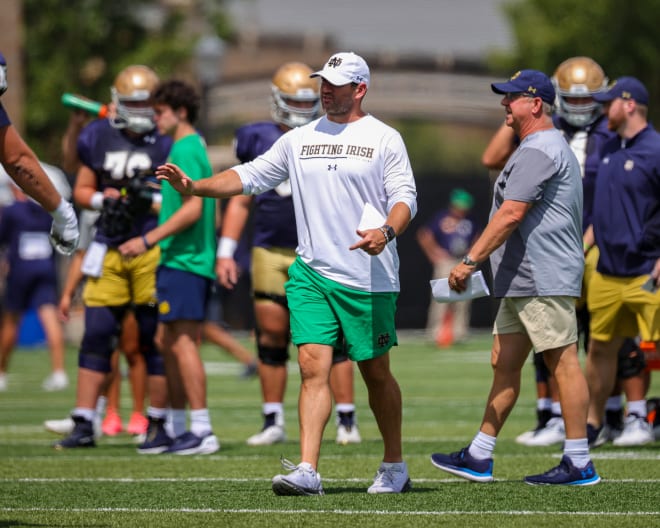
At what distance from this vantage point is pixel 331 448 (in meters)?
9.60

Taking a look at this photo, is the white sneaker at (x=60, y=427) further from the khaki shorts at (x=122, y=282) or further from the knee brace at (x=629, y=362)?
the knee brace at (x=629, y=362)

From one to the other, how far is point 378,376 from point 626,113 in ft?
9.39

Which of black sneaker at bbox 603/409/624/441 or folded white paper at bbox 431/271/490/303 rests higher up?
folded white paper at bbox 431/271/490/303

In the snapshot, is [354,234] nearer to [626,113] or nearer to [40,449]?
[626,113]

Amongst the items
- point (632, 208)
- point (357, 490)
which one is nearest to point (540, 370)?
point (632, 208)

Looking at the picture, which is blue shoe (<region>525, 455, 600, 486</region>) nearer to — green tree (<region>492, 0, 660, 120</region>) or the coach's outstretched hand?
the coach's outstretched hand

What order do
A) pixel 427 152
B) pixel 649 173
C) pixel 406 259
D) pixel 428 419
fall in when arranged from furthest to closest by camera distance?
pixel 427 152 < pixel 406 259 < pixel 428 419 < pixel 649 173

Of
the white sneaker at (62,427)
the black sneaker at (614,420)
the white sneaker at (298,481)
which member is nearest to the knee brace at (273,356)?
the white sneaker at (62,427)

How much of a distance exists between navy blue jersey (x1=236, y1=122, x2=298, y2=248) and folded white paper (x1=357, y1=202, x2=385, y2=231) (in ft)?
9.51

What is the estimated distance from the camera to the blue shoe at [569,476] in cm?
751

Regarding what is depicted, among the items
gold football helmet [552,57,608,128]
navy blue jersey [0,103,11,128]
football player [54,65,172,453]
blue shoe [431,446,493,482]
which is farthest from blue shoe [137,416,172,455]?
navy blue jersey [0,103,11,128]

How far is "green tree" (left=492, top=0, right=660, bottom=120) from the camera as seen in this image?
107 feet

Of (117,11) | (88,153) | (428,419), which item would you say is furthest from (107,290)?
(117,11)

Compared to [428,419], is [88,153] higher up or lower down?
higher up
